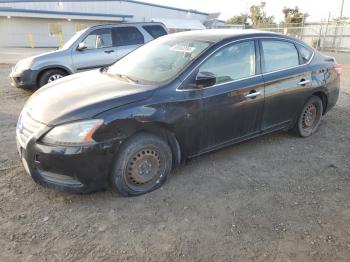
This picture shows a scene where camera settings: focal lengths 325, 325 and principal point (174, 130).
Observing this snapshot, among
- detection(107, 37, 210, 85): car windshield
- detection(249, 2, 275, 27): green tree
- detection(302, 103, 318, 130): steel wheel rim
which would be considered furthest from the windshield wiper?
detection(249, 2, 275, 27): green tree

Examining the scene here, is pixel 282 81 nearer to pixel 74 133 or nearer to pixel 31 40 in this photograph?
pixel 74 133

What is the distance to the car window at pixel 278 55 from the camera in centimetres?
431

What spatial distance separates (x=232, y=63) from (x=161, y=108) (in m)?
1.19

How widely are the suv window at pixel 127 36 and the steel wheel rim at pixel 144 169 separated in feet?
19.5

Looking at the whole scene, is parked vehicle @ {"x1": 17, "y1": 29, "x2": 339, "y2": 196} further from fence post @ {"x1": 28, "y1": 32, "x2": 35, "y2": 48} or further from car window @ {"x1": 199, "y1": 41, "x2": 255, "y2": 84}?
fence post @ {"x1": 28, "y1": 32, "x2": 35, "y2": 48}

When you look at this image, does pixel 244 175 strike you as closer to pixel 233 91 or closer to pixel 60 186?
pixel 233 91

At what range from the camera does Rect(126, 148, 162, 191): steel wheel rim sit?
333 cm

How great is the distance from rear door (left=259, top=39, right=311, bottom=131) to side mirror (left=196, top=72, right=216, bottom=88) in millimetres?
988

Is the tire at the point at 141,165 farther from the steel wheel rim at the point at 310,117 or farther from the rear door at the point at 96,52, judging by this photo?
the rear door at the point at 96,52

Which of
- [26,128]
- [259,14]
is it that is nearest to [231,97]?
[26,128]

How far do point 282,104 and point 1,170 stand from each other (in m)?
3.73

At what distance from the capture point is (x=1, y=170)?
12.9ft

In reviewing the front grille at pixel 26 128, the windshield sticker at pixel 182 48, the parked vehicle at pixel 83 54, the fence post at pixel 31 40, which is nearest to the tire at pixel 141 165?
the front grille at pixel 26 128

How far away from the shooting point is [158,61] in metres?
4.02
